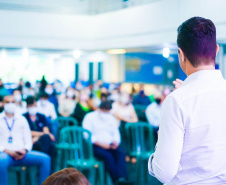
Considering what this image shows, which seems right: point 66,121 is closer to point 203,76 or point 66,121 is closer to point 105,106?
point 105,106

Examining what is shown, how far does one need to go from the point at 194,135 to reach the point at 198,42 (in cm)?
34

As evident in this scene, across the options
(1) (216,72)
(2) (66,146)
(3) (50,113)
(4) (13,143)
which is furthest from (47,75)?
(1) (216,72)

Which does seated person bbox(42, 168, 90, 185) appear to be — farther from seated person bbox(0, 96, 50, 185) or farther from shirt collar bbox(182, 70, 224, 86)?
seated person bbox(0, 96, 50, 185)

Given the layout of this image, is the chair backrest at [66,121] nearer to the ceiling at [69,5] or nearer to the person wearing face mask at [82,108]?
the person wearing face mask at [82,108]

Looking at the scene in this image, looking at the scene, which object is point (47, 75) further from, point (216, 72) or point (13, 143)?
point (216, 72)

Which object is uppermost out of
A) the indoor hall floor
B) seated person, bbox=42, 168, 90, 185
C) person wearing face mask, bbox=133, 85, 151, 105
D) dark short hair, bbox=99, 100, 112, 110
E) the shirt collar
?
the shirt collar

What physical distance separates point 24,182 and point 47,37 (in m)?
7.71

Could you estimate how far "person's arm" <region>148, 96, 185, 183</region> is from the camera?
1401 millimetres

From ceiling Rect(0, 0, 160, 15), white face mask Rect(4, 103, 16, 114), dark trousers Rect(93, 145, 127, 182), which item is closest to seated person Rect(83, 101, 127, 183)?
dark trousers Rect(93, 145, 127, 182)

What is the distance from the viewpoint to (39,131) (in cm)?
655

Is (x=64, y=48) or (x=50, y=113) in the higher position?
(x=64, y=48)

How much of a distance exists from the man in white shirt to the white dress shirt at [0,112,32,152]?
424 centimetres

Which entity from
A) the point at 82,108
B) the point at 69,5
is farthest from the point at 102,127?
the point at 69,5

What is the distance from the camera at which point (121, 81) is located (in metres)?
17.5
